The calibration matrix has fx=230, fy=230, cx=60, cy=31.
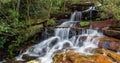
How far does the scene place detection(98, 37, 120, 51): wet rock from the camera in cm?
1153

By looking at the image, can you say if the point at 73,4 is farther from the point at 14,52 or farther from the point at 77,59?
the point at 77,59

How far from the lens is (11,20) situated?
539 inches

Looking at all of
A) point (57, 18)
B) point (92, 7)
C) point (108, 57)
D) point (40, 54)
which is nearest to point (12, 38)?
point (40, 54)

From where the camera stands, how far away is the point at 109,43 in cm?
1188

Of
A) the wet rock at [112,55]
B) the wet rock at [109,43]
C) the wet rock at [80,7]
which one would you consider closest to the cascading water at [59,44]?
the wet rock at [109,43]

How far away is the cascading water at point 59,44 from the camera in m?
12.2

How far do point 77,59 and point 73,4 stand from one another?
10.7m

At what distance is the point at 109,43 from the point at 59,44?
303cm

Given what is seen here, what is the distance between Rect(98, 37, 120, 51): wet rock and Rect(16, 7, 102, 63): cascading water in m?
0.35

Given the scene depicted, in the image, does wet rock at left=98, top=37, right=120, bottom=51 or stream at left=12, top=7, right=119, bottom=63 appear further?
stream at left=12, top=7, right=119, bottom=63

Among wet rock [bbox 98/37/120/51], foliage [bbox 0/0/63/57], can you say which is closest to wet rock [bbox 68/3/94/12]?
foliage [bbox 0/0/63/57]

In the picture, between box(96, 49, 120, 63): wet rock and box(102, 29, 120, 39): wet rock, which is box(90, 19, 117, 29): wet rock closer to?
box(102, 29, 120, 39): wet rock

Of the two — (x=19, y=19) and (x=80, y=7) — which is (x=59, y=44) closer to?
(x=19, y=19)

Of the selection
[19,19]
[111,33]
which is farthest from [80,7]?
[111,33]
